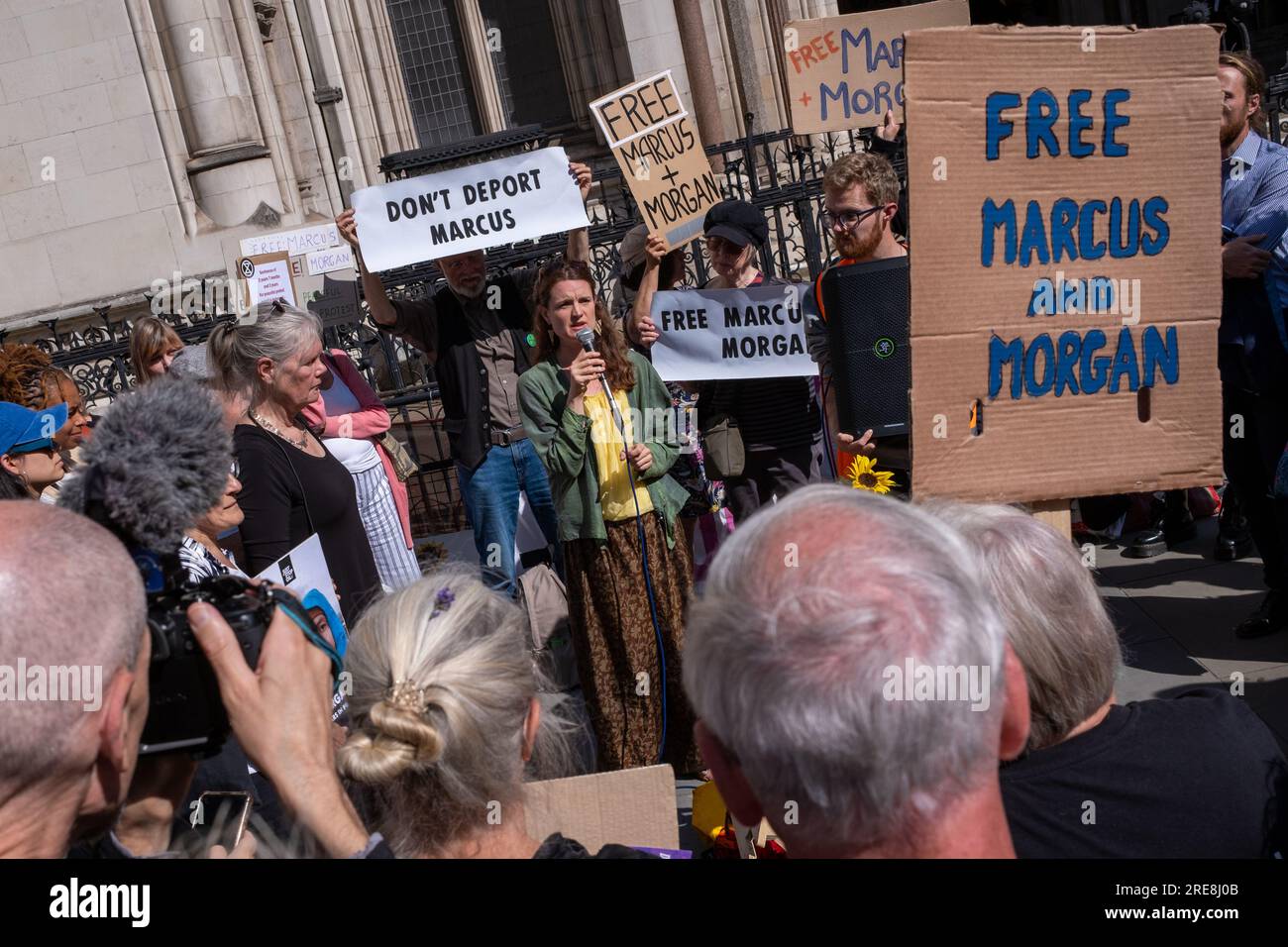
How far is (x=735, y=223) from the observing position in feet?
17.3

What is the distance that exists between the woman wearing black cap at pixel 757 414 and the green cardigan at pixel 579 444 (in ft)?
1.76

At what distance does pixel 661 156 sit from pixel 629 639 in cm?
230

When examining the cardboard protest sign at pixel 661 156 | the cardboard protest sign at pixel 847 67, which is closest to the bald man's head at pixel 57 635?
the cardboard protest sign at pixel 661 156

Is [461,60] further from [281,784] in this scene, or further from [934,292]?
[281,784]

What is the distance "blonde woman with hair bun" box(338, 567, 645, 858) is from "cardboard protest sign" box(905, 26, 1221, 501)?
4.51ft

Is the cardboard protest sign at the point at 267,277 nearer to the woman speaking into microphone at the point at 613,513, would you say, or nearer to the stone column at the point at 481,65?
the woman speaking into microphone at the point at 613,513

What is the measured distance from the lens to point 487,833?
1927 millimetres

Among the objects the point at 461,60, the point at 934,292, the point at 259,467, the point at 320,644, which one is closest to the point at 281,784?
the point at 320,644

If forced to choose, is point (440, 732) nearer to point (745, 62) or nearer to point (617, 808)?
point (617, 808)

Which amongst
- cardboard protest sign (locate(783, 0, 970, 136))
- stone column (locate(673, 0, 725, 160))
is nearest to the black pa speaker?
cardboard protest sign (locate(783, 0, 970, 136))

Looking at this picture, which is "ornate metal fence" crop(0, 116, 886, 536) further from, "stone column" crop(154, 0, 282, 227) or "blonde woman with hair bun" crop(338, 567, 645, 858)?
"blonde woman with hair bun" crop(338, 567, 645, 858)

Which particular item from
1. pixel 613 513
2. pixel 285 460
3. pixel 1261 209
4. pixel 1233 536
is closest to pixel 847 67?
pixel 1261 209

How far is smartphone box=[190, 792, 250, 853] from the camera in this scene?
1844 millimetres
